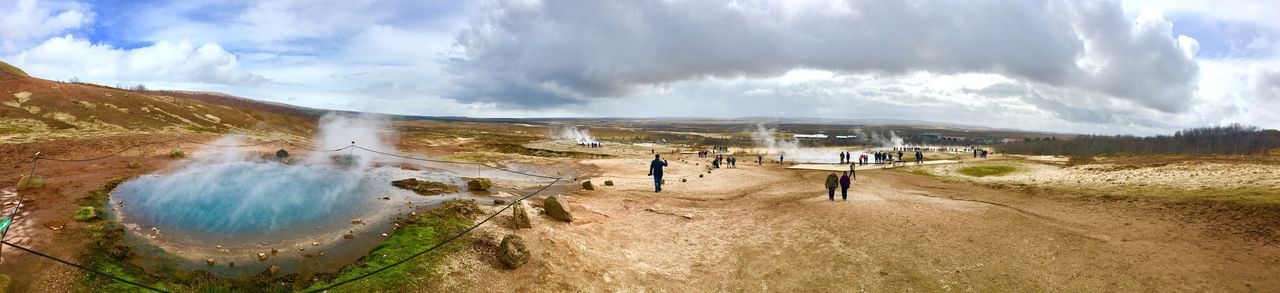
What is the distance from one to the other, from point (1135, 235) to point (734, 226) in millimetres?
10182

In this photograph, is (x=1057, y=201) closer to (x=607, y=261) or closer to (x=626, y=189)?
(x=626, y=189)

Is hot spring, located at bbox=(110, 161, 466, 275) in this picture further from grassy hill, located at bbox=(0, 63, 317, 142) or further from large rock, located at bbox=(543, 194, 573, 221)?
grassy hill, located at bbox=(0, 63, 317, 142)

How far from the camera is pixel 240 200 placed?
53.2 feet

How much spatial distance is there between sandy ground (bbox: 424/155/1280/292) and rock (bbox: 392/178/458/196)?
6.17 meters

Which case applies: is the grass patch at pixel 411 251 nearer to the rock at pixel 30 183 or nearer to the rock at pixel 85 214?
the rock at pixel 85 214

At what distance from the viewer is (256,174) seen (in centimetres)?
2231

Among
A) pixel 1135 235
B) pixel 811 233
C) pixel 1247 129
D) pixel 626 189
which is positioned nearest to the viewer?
pixel 1135 235

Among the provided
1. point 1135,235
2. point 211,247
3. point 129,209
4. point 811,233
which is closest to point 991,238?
point 1135,235

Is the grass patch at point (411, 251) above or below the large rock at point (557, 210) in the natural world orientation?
below

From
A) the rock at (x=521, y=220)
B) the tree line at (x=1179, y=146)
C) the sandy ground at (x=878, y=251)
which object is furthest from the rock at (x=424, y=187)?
the tree line at (x=1179, y=146)

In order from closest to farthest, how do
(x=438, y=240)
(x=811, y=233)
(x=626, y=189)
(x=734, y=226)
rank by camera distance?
(x=438, y=240) < (x=811, y=233) < (x=734, y=226) < (x=626, y=189)

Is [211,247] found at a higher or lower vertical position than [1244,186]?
lower

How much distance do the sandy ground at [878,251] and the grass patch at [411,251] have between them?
0.63 meters

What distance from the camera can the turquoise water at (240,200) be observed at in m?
13.3
